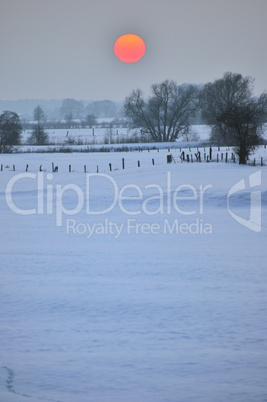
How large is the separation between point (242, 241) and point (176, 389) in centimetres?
923

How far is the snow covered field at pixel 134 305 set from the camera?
6004 millimetres

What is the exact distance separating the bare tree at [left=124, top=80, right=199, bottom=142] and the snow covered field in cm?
7011

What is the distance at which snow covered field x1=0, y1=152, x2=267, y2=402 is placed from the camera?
600 centimetres

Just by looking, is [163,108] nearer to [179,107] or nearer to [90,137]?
[179,107]

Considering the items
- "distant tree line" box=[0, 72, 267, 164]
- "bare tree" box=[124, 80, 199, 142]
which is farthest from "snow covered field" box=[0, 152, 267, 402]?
"bare tree" box=[124, 80, 199, 142]

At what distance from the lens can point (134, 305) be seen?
8.84 meters

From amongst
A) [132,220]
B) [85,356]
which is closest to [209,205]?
[132,220]

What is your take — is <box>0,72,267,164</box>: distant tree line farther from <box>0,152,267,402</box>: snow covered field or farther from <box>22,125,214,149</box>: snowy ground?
<box>0,152,267,402</box>: snow covered field

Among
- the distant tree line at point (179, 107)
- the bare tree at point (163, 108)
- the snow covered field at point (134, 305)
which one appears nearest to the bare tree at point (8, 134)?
the distant tree line at point (179, 107)

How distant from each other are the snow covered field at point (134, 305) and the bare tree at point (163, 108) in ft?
230

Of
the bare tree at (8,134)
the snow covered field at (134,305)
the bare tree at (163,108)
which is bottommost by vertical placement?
the snow covered field at (134,305)

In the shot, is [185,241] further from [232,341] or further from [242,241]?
[232,341]

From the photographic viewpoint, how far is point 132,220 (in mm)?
18703

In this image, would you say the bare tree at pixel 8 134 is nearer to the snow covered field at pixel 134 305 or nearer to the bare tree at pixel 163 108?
the bare tree at pixel 163 108
